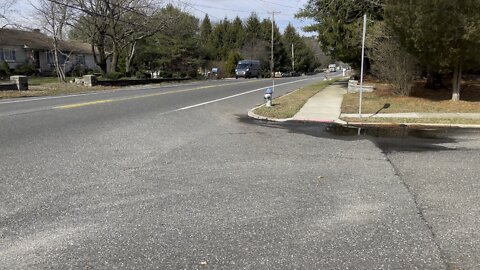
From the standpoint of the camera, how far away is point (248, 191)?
5660 millimetres

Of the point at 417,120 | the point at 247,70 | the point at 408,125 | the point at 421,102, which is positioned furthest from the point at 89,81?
the point at 247,70

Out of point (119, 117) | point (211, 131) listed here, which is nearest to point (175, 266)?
point (211, 131)

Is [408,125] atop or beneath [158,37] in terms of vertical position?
beneath

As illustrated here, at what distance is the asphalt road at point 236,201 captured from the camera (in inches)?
150

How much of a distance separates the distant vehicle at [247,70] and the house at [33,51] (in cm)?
1987

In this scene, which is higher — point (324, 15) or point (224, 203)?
point (324, 15)

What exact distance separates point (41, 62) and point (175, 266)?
54284mm

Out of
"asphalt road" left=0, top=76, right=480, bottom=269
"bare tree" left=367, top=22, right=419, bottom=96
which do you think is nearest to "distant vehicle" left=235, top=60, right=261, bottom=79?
"bare tree" left=367, top=22, right=419, bottom=96

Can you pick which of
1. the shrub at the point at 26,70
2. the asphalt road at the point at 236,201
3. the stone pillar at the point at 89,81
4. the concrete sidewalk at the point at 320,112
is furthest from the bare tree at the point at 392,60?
the shrub at the point at 26,70

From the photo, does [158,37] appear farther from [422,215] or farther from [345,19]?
[422,215]

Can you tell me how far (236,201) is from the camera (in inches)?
207

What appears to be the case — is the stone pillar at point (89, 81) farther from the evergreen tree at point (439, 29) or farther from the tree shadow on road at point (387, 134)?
the evergreen tree at point (439, 29)

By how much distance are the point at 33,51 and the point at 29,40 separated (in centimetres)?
154

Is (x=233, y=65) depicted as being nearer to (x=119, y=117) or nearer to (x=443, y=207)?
(x=119, y=117)
